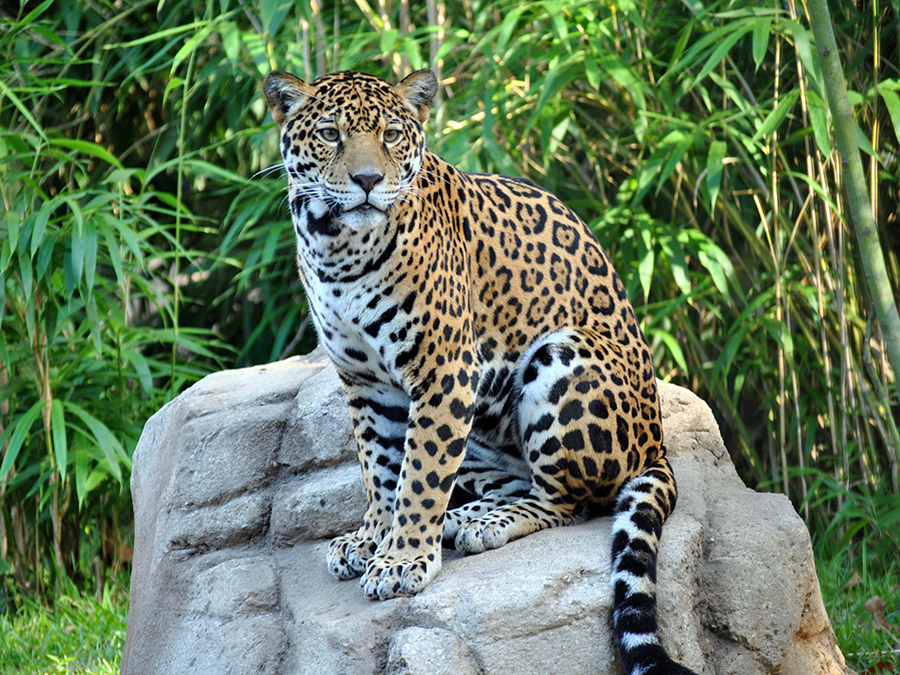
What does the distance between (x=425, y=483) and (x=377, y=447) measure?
0.51 m

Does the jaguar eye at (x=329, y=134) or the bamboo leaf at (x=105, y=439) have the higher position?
the jaguar eye at (x=329, y=134)

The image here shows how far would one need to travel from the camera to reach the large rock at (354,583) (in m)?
3.69

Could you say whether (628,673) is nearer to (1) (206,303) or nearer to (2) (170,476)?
(2) (170,476)

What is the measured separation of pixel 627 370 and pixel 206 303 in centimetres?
466

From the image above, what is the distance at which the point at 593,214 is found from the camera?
7.11 m

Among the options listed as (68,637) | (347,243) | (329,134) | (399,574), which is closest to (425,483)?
(399,574)

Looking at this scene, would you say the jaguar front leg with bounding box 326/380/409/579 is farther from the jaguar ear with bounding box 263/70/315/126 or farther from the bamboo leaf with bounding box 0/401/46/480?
the bamboo leaf with bounding box 0/401/46/480

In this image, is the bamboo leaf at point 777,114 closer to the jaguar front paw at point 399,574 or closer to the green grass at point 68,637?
the jaguar front paw at point 399,574

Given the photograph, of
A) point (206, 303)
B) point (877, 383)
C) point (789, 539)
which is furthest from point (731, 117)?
point (206, 303)

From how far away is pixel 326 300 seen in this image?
4.08m

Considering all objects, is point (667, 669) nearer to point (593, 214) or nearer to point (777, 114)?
point (777, 114)

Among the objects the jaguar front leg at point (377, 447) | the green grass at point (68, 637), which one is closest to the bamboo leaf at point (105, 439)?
the green grass at point (68, 637)

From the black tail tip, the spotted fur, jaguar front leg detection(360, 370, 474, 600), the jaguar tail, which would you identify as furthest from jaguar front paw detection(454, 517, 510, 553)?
the black tail tip

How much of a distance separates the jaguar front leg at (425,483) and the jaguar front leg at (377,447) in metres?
0.33
